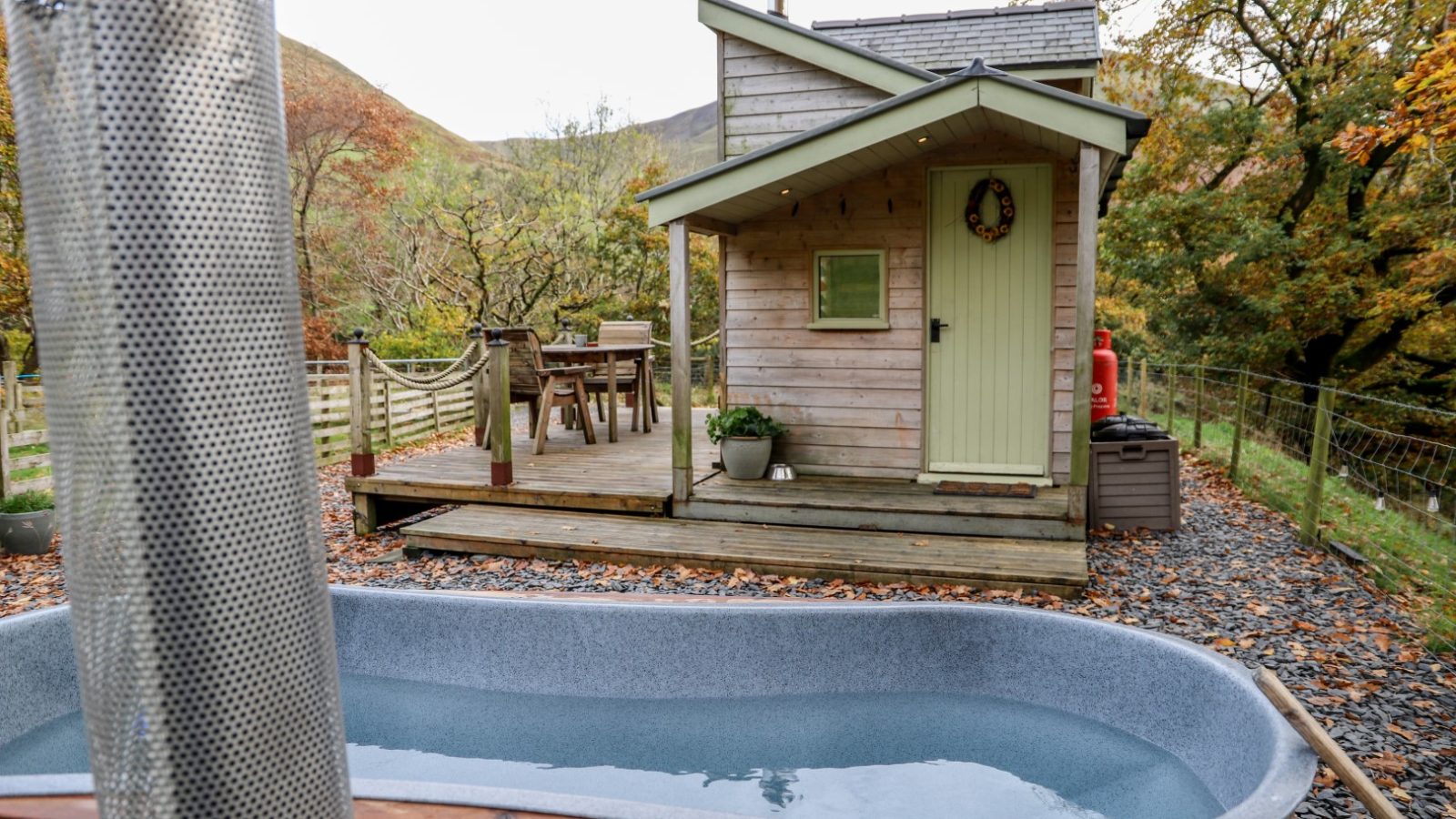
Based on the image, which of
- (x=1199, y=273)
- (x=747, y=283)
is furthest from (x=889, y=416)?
(x=1199, y=273)

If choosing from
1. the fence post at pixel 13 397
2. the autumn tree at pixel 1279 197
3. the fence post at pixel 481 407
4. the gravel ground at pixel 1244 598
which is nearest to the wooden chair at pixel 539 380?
the fence post at pixel 481 407

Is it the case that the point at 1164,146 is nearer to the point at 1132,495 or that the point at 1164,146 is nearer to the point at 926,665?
the point at 1132,495

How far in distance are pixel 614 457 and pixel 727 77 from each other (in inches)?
124

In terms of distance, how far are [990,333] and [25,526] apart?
6.36 metres

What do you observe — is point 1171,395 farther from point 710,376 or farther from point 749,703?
point 749,703

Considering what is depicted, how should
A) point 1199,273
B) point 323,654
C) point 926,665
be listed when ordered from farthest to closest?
point 1199,273
point 926,665
point 323,654

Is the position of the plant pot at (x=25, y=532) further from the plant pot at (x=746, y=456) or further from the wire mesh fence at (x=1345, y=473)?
the wire mesh fence at (x=1345, y=473)

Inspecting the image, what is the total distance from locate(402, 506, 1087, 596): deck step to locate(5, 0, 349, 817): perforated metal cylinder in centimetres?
408

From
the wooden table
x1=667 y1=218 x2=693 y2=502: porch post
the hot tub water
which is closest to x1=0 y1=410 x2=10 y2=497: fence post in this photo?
the hot tub water

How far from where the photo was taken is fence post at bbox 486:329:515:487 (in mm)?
6043

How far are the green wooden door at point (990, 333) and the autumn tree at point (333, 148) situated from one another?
13628 millimetres

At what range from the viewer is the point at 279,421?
0.99 metres

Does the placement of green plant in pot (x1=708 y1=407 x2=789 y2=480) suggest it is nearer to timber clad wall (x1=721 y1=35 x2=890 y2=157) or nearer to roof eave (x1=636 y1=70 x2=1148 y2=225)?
roof eave (x1=636 y1=70 x2=1148 y2=225)

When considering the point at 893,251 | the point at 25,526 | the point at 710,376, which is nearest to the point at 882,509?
the point at 893,251
